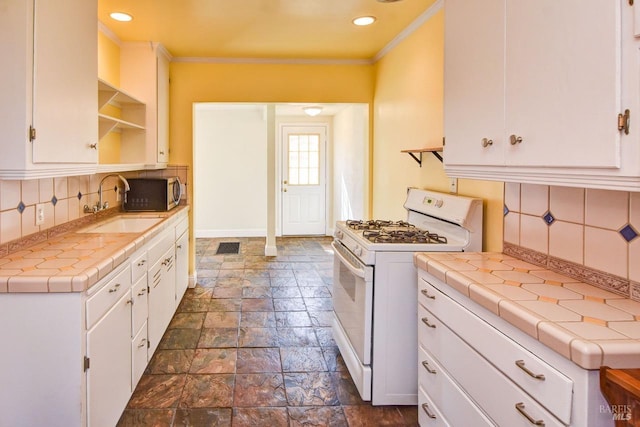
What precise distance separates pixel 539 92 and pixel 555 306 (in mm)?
680

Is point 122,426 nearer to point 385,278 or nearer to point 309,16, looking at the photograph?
point 385,278

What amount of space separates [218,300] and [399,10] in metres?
2.98

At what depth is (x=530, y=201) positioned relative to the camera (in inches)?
79.2

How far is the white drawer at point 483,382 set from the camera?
122cm

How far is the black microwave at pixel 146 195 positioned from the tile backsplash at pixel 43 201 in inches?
11.0

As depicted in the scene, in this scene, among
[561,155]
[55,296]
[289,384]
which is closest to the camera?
[561,155]

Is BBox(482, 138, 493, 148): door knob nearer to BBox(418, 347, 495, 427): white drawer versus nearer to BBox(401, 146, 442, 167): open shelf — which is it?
BBox(418, 347, 495, 427): white drawer

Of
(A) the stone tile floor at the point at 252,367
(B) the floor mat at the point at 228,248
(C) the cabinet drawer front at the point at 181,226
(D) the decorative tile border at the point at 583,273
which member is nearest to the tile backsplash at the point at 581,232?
(D) the decorative tile border at the point at 583,273

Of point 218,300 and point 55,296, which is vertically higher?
point 55,296

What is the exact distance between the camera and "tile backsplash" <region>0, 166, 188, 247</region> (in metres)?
2.13

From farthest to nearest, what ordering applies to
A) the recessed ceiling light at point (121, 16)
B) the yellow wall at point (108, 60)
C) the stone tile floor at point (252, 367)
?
the yellow wall at point (108, 60), the recessed ceiling light at point (121, 16), the stone tile floor at point (252, 367)

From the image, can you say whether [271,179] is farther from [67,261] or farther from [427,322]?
[427,322]

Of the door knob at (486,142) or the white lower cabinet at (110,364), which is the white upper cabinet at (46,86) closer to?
the white lower cabinet at (110,364)

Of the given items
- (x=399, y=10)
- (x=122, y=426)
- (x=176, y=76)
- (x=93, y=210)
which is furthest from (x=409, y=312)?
(x=176, y=76)
